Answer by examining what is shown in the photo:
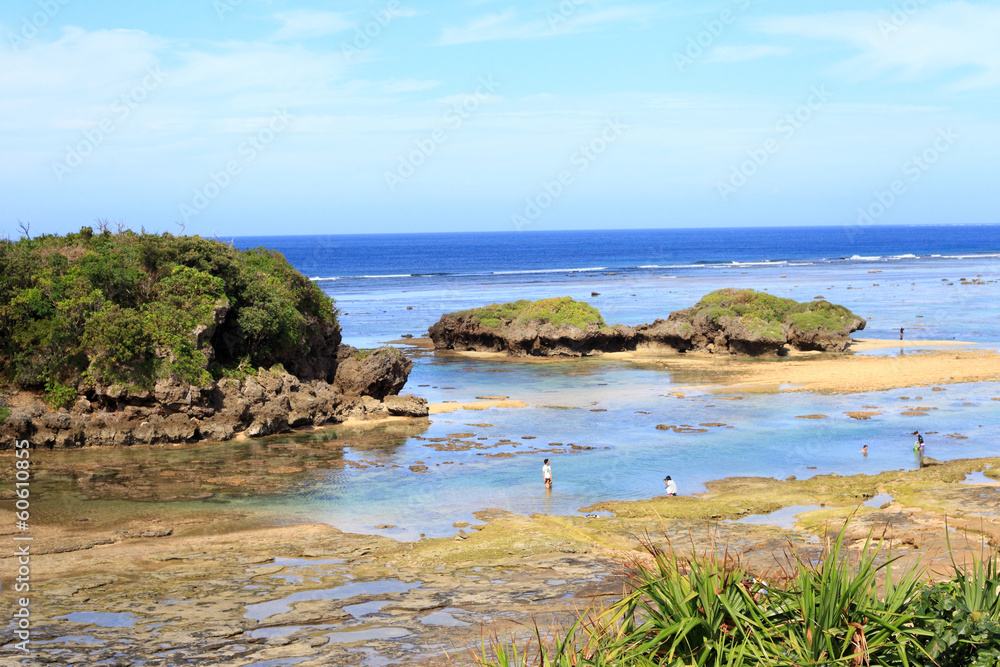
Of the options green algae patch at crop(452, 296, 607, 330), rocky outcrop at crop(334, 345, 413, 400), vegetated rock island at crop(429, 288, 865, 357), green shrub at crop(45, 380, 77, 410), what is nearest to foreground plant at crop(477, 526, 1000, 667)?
green shrub at crop(45, 380, 77, 410)

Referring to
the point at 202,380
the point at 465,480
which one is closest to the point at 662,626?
the point at 465,480

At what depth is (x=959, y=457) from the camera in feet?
92.9

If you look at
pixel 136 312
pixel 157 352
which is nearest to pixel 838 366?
pixel 157 352

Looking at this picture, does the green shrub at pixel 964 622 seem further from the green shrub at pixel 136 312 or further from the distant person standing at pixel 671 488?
the green shrub at pixel 136 312

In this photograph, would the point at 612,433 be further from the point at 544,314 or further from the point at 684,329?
the point at 544,314

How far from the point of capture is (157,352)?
107 feet

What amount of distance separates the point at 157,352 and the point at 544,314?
30446mm

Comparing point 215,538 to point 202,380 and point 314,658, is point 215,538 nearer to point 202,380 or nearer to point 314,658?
point 314,658

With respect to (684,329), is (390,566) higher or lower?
lower

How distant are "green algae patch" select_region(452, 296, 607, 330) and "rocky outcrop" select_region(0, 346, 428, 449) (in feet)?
67.2

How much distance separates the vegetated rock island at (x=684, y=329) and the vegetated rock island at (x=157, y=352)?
1972 centimetres

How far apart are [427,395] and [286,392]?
9136mm

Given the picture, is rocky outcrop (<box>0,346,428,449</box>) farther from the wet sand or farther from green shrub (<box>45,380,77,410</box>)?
the wet sand

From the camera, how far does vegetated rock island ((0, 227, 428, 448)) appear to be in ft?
104
